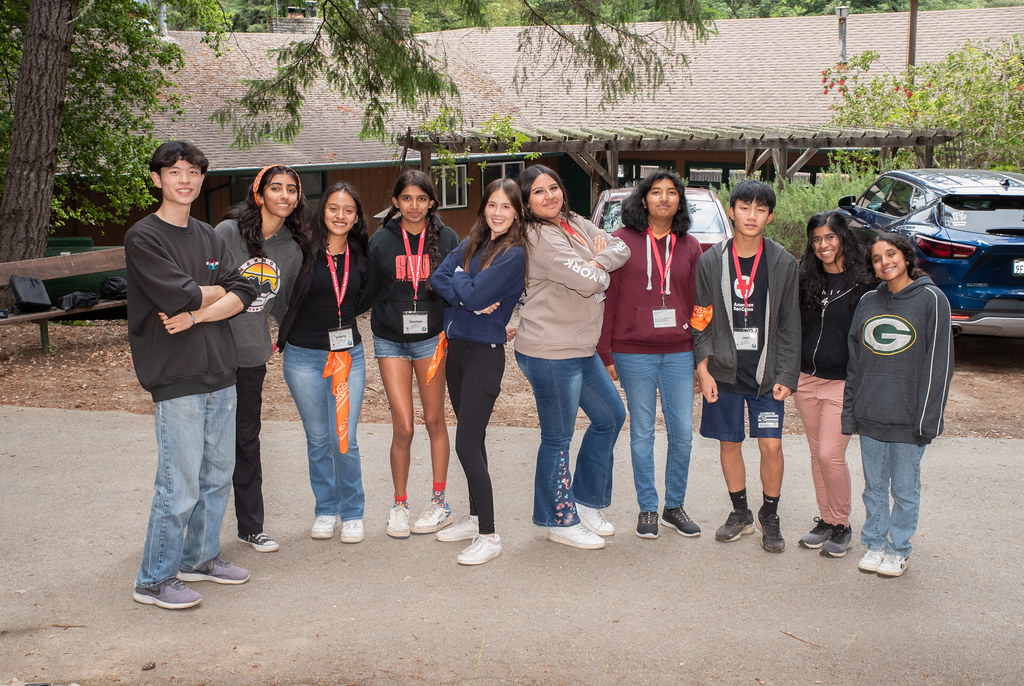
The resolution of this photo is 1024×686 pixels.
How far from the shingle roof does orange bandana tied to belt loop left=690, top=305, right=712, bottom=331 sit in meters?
15.3

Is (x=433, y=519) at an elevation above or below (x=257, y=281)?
below

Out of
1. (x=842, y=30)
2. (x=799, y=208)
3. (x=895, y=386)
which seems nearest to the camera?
(x=895, y=386)

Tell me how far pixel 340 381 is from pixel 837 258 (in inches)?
103

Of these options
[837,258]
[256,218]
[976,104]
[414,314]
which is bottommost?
[414,314]

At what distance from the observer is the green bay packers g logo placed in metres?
4.47

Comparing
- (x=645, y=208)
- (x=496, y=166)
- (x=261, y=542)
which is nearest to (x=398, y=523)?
(x=261, y=542)

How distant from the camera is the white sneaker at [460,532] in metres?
5.00

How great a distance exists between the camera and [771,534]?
492 centimetres

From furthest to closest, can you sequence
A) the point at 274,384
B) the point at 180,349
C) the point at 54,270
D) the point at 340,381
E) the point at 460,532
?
the point at 54,270
the point at 274,384
the point at 460,532
the point at 340,381
the point at 180,349

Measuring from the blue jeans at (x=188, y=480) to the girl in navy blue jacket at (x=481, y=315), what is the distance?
1.11m

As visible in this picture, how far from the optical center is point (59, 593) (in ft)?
14.2

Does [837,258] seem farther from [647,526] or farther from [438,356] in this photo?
[438,356]

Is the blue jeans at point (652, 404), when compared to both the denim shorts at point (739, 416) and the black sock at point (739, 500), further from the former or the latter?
Result: the black sock at point (739, 500)

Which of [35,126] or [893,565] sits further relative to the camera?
[35,126]
